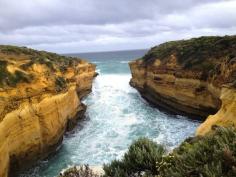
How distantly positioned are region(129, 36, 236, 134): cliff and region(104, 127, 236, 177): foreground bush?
11.3 metres

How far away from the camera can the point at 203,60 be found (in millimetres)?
34344

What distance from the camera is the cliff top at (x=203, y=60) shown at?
93.0 ft

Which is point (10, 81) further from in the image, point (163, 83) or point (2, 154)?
point (163, 83)

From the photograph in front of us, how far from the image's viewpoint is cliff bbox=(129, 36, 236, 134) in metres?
28.5

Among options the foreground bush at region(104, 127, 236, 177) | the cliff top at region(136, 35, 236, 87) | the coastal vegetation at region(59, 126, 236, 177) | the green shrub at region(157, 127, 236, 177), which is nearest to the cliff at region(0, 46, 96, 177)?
the coastal vegetation at region(59, 126, 236, 177)

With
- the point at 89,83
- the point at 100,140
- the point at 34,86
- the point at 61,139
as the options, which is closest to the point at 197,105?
the point at 100,140

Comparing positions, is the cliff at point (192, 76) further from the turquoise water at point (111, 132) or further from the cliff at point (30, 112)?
the cliff at point (30, 112)

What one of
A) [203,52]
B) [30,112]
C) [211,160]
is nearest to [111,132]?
[30,112]

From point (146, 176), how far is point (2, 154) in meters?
10.8

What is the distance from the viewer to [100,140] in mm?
25797

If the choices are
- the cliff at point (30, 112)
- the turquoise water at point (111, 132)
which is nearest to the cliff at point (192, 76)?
the turquoise water at point (111, 132)

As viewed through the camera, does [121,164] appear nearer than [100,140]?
Yes

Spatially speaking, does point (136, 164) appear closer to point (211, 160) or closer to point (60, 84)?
point (211, 160)

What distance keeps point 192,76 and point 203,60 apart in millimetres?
2452
